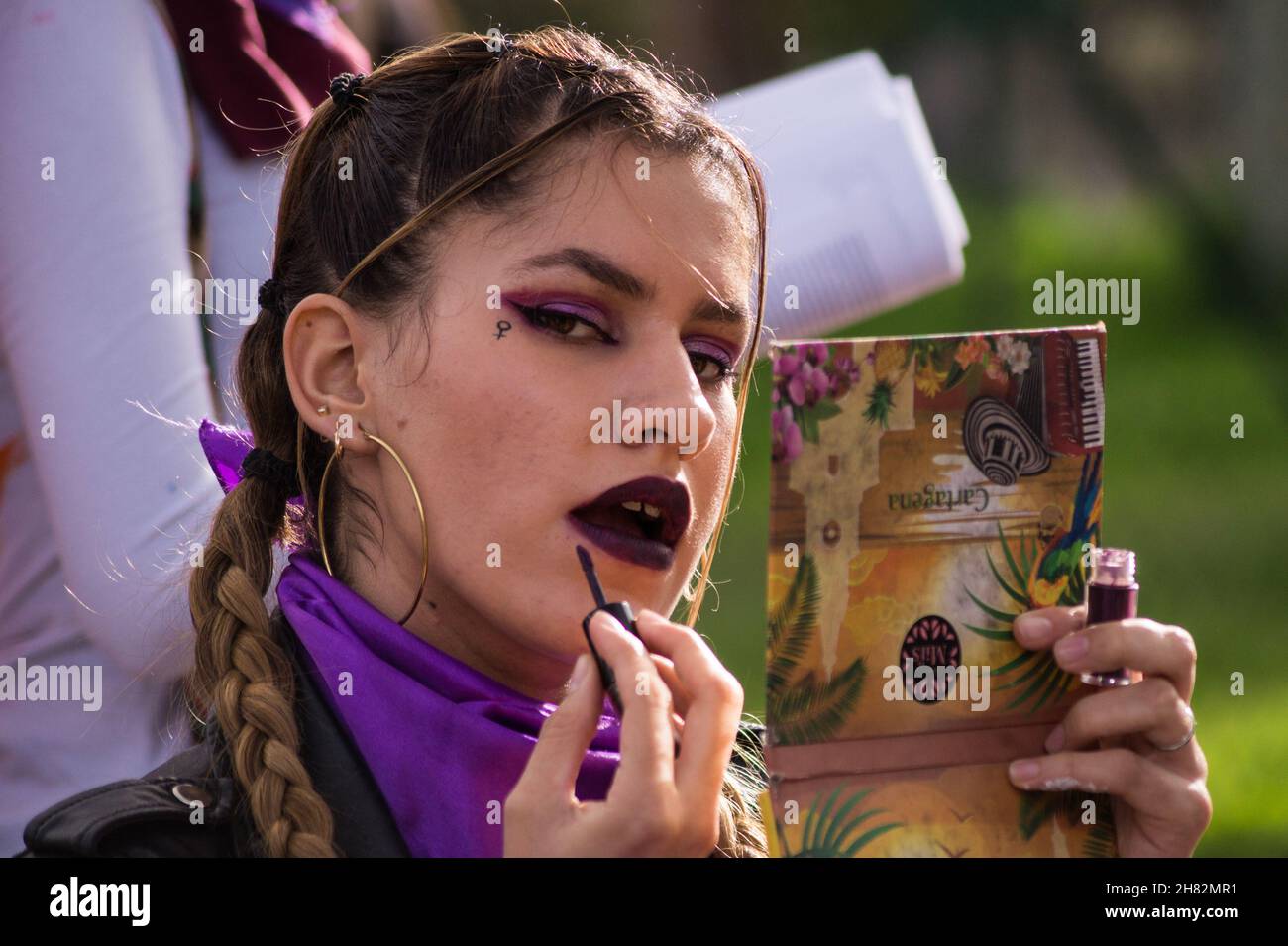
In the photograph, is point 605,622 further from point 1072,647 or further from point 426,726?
point 1072,647

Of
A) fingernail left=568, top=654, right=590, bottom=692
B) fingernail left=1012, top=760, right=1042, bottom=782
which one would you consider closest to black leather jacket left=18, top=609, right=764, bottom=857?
fingernail left=568, top=654, right=590, bottom=692

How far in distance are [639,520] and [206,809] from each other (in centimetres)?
59

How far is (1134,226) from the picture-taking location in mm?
8812

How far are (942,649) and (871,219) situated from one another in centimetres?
121

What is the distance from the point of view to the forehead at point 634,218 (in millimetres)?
1793

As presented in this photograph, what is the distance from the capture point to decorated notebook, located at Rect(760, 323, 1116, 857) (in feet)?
5.14

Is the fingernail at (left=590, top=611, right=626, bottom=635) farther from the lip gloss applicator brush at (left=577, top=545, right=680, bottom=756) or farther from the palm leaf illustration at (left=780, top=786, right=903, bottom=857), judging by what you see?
the palm leaf illustration at (left=780, top=786, right=903, bottom=857)

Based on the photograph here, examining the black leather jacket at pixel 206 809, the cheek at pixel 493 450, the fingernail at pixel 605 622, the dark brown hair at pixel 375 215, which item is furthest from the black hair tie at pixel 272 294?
the fingernail at pixel 605 622

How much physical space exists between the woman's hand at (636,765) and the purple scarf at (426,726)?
23cm

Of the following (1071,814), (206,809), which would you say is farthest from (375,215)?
(1071,814)

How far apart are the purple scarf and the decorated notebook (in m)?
A: 0.36
